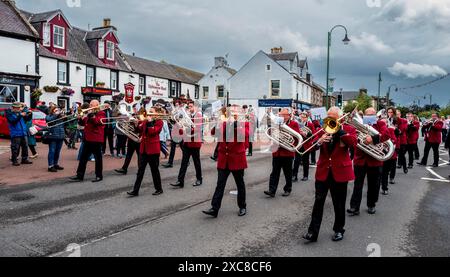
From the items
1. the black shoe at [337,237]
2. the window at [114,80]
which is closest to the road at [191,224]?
the black shoe at [337,237]

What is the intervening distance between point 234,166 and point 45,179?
5.49m

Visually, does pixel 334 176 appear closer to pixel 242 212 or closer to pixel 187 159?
pixel 242 212

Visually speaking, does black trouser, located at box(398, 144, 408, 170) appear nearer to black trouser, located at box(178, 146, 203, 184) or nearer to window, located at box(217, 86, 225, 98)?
black trouser, located at box(178, 146, 203, 184)

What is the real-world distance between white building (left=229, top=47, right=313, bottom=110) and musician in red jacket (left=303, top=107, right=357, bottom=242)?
3697cm

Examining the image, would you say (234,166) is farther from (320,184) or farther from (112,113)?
(112,113)

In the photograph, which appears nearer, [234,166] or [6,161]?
[234,166]

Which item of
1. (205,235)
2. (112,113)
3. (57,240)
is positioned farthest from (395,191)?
(112,113)

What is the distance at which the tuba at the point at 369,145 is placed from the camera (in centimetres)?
582

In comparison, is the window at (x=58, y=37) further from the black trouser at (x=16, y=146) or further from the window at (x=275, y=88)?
the window at (x=275, y=88)

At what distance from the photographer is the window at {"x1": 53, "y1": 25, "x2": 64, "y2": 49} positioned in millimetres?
26703

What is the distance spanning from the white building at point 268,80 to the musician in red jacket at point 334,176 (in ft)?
121

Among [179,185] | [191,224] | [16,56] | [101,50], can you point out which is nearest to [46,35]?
[16,56]

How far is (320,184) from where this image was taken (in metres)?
5.34

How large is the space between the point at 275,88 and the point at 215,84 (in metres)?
7.74
